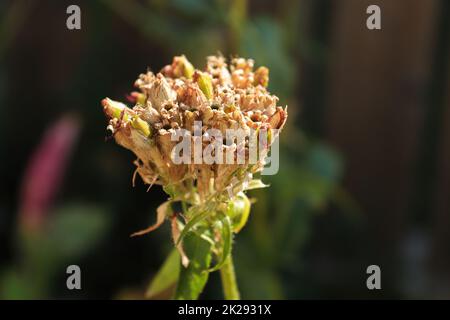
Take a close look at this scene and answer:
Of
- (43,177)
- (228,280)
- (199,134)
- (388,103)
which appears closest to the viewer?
(199,134)

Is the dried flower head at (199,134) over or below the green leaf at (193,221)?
over

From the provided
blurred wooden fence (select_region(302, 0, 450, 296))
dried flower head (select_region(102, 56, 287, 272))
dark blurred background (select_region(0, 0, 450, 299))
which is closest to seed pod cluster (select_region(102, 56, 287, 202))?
dried flower head (select_region(102, 56, 287, 272))

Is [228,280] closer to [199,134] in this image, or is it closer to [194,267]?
[194,267]

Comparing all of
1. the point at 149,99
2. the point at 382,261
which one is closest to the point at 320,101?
the point at 382,261

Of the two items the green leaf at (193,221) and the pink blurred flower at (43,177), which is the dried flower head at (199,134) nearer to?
the green leaf at (193,221)

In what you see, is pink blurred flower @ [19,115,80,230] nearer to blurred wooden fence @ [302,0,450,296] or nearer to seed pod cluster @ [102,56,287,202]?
blurred wooden fence @ [302,0,450,296]

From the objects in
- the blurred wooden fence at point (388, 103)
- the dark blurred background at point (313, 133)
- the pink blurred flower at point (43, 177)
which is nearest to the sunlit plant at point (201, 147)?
the pink blurred flower at point (43, 177)

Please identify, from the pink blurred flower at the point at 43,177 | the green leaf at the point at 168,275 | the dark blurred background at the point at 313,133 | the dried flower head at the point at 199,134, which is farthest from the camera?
the dark blurred background at the point at 313,133

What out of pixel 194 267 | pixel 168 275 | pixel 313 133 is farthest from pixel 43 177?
pixel 194 267
